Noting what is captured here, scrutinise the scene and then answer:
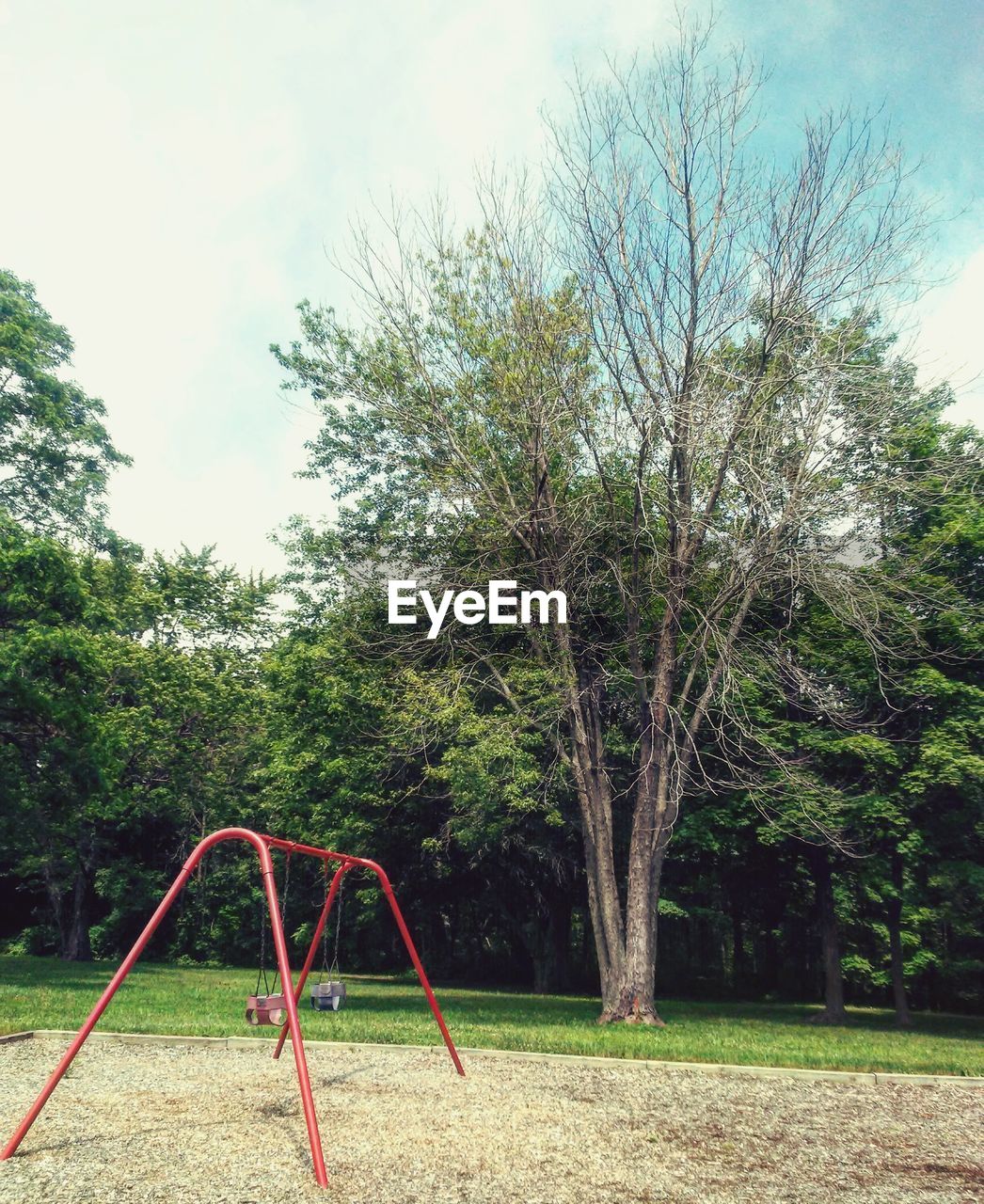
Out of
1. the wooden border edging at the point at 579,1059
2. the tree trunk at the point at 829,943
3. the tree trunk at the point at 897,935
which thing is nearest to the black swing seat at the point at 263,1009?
the wooden border edging at the point at 579,1059

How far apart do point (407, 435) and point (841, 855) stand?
38.0 ft

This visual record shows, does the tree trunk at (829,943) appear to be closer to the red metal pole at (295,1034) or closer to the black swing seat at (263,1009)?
the black swing seat at (263,1009)

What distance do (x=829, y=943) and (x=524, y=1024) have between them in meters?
9.12

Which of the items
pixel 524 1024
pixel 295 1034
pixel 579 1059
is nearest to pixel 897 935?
pixel 524 1024

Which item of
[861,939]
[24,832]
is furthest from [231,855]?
[861,939]

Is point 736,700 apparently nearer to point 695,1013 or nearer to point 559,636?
point 559,636

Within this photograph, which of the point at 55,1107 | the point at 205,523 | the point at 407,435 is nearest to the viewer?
the point at 55,1107

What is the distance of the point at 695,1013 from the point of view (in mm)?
19422

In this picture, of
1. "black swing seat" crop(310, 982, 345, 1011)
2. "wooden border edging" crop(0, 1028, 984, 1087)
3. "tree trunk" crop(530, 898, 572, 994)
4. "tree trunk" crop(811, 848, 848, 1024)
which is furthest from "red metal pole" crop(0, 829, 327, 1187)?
"tree trunk" crop(530, 898, 572, 994)

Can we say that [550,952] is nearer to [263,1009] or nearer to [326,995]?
[326,995]

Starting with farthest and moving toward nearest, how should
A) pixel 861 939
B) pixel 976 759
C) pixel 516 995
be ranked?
pixel 861 939, pixel 516 995, pixel 976 759

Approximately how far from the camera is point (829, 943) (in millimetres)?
19859

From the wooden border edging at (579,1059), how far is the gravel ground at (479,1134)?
173 millimetres

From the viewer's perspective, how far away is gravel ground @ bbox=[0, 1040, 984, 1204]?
534 cm
